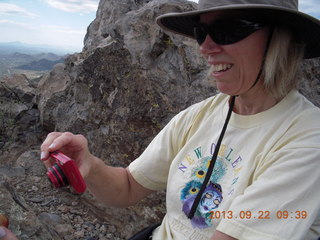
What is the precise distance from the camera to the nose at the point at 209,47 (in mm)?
1896

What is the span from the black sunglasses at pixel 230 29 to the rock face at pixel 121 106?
2.12m

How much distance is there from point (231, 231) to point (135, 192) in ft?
3.98

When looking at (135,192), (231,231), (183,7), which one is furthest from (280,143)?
(183,7)

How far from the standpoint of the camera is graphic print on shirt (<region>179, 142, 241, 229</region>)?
187cm

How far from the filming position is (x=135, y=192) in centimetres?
259

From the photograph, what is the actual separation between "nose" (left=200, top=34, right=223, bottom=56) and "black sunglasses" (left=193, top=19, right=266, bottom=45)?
0.03 metres

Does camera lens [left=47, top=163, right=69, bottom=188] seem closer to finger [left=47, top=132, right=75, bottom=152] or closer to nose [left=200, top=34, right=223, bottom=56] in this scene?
finger [left=47, top=132, right=75, bottom=152]

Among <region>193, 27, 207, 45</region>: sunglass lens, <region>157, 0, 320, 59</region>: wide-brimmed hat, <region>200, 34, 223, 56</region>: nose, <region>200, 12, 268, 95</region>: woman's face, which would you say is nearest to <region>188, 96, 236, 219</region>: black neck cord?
<region>200, 12, 268, 95</region>: woman's face

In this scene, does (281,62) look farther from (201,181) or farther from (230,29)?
(201,181)

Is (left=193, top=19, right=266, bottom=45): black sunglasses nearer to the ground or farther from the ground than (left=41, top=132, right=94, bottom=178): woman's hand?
farther from the ground

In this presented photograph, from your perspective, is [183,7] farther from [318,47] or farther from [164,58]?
[318,47]

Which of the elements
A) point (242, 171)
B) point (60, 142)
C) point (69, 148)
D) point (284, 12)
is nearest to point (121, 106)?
point (69, 148)

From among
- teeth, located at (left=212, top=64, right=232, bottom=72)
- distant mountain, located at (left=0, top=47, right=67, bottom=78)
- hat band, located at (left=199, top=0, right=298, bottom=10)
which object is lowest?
distant mountain, located at (left=0, top=47, right=67, bottom=78)
